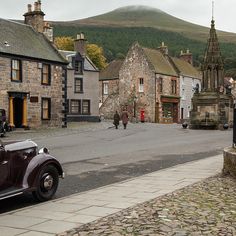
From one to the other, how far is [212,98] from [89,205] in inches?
1372

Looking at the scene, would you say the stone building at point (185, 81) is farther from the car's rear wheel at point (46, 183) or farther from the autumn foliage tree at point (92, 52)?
the car's rear wheel at point (46, 183)

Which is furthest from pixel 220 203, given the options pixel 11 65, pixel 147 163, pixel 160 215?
pixel 11 65

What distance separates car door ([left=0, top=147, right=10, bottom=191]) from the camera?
788 centimetres

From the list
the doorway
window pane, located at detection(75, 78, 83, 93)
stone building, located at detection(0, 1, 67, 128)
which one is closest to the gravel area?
stone building, located at detection(0, 1, 67, 128)

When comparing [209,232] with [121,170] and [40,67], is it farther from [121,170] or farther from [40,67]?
[40,67]

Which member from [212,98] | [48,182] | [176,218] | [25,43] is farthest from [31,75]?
[176,218]

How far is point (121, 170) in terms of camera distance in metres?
13.0

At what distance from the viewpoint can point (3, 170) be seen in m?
7.92

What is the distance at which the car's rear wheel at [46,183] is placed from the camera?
8.59 m

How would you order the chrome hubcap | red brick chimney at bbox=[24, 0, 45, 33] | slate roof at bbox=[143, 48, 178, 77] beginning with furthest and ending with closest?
slate roof at bbox=[143, 48, 178, 77] < red brick chimney at bbox=[24, 0, 45, 33] < the chrome hubcap

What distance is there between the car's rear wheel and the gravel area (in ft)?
6.13

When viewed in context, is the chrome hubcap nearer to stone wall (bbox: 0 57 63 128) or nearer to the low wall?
the low wall

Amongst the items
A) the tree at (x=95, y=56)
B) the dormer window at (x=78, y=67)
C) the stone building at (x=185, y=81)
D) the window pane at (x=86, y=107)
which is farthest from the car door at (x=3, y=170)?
the tree at (x=95, y=56)

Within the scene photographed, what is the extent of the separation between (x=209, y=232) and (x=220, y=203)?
6.53 ft
